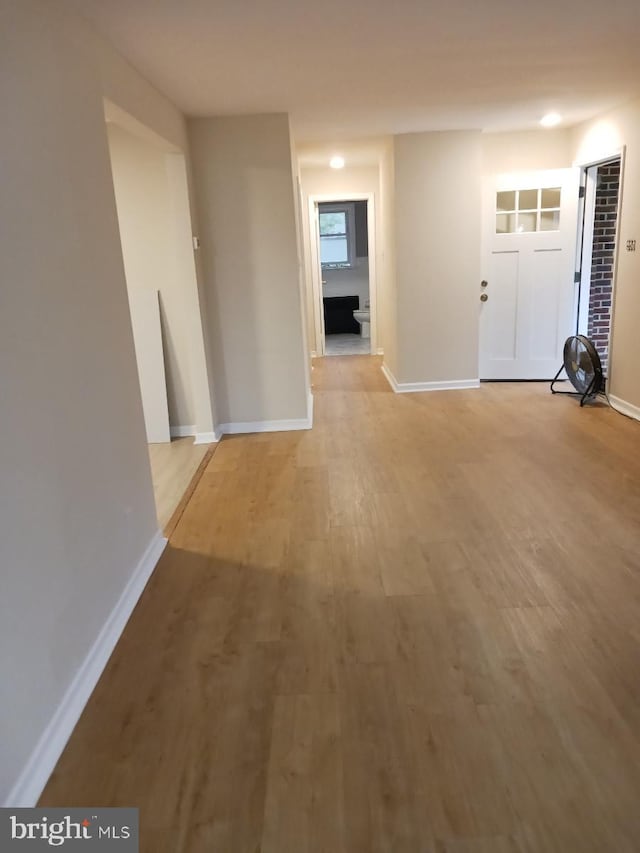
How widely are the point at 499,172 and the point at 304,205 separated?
8.85 ft

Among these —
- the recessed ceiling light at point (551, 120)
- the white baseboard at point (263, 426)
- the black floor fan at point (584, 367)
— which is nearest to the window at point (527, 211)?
the recessed ceiling light at point (551, 120)

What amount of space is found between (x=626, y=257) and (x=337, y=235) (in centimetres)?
606

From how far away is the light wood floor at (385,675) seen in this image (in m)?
1.48

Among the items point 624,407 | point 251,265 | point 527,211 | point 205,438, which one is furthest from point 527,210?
point 205,438

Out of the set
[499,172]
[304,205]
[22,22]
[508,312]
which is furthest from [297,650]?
[304,205]

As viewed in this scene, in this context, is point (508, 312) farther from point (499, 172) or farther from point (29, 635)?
Answer: point (29, 635)

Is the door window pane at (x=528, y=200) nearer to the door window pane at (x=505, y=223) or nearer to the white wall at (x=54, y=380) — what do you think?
the door window pane at (x=505, y=223)

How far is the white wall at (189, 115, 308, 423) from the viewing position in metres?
4.29

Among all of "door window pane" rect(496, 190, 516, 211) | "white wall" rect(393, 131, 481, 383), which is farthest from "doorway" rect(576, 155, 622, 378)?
"white wall" rect(393, 131, 481, 383)

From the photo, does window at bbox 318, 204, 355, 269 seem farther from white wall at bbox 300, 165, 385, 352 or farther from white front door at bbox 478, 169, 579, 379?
white front door at bbox 478, 169, 579, 379

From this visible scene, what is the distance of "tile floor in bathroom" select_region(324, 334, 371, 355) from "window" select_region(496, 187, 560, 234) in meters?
2.94

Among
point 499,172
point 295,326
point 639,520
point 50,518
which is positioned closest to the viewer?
point 50,518

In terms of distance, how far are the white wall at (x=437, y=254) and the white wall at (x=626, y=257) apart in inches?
40.8

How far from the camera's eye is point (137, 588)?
8.20 feet
